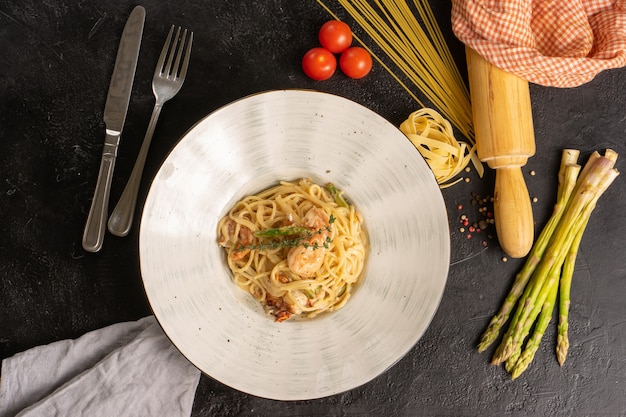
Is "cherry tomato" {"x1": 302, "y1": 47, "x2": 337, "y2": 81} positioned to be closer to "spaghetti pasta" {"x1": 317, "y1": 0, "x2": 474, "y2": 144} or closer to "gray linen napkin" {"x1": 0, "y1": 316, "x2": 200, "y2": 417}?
"spaghetti pasta" {"x1": 317, "y1": 0, "x2": 474, "y2": 144}

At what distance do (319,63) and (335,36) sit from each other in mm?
219

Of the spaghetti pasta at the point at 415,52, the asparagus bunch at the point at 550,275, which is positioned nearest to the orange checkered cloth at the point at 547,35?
the spaghetti pasta at the point at 415,52

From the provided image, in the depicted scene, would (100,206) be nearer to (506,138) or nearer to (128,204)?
(128,204)

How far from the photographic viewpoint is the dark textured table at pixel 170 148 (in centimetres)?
373

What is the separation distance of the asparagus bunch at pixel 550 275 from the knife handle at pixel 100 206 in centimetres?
275

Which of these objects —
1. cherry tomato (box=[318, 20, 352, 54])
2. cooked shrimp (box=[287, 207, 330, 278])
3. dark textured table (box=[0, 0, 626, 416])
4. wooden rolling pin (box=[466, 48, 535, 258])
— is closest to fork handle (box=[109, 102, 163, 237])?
dark textured table (box=[0, 0, 626, 416])

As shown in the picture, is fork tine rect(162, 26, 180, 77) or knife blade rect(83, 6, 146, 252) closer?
knife blade rect(83, 6, 146, 252)

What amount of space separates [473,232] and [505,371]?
1022 mm

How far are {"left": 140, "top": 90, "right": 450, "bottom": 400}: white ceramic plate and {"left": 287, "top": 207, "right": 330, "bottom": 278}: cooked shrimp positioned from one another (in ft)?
1.02

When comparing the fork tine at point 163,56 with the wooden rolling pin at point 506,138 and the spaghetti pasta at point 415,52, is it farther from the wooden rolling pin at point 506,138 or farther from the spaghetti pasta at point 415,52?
the wooden rolling pin at point 506,138

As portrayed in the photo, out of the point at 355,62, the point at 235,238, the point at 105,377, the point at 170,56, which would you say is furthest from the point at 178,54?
the point at 105,377

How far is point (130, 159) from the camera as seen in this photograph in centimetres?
375

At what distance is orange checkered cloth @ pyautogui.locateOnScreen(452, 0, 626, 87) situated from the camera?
3.52 meters

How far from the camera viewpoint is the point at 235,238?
11.4ft
